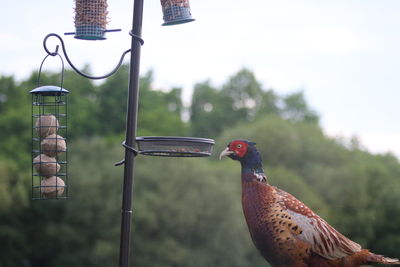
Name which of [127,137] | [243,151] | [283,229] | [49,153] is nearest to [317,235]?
[283,229]

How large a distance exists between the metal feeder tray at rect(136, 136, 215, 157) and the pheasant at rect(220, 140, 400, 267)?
20.3 inches

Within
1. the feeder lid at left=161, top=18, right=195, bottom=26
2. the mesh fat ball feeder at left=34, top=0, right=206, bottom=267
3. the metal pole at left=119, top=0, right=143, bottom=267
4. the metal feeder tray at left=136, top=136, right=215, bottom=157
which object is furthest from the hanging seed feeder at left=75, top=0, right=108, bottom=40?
the metal feeder tray at left=136, top=136, right=215, bottom=157

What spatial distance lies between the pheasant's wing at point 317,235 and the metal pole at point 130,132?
1.28m

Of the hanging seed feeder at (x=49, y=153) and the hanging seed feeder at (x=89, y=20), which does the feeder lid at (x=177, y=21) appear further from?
the hanging seed feeder at (x=49, y=153)

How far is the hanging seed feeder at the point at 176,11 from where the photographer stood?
4.87m

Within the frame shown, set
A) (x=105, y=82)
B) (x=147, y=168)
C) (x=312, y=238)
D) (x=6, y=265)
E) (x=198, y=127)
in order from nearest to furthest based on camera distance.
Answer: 1. (x=312, y=238)
2. (x=6, y=265)
3. (x=147, y=168)
4. (x=105, y=82)
5. (x=198, y=127)

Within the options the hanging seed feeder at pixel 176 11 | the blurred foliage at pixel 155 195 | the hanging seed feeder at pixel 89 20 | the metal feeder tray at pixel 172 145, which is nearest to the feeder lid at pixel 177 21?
the hanging seed feeder at pixel 176 11

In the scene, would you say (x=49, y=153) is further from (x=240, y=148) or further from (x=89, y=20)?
A: (x=240, y=148)

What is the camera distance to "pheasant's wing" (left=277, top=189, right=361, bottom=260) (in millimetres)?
5137

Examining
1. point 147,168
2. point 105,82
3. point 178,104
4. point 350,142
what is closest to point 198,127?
point 178,104

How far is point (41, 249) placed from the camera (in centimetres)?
3781

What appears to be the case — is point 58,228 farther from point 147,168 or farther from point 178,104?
point 178,104

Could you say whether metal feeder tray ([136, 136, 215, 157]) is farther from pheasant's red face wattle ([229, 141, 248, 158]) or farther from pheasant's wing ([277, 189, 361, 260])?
pheasant's wing ([277, 189, 361, 260])

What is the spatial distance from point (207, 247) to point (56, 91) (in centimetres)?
3276
